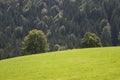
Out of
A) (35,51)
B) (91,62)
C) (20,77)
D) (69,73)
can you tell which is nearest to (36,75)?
(20,77)

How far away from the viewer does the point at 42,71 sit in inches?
1641

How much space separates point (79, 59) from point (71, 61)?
1813 mm

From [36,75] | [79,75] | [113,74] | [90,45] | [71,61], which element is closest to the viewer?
[113,74]

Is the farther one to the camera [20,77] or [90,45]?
[90,45]

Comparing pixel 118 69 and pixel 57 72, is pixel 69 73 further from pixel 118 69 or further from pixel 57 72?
pixel 118 69

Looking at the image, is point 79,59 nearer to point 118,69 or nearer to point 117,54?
point 117,54

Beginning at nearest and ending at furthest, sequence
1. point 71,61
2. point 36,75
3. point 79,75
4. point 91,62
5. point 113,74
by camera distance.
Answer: point 113,74, point 79,75, point 36,75, point 91,62, point 71,61

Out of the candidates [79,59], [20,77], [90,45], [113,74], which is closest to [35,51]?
[90,45]

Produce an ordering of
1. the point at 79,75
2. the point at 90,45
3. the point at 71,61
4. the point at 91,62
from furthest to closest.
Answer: the point at 90,45, the point at 71,61, the point at 91,62, the point at 79,75

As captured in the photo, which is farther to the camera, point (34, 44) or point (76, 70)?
point (34, 44)

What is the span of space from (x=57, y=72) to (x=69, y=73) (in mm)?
2444

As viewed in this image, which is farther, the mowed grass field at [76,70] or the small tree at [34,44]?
the small tree at [34,44]

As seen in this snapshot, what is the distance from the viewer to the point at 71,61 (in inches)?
1855

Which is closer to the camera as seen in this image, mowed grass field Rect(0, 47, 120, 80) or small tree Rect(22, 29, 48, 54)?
mowed grass field Rect(0, 47, 120, 80)
